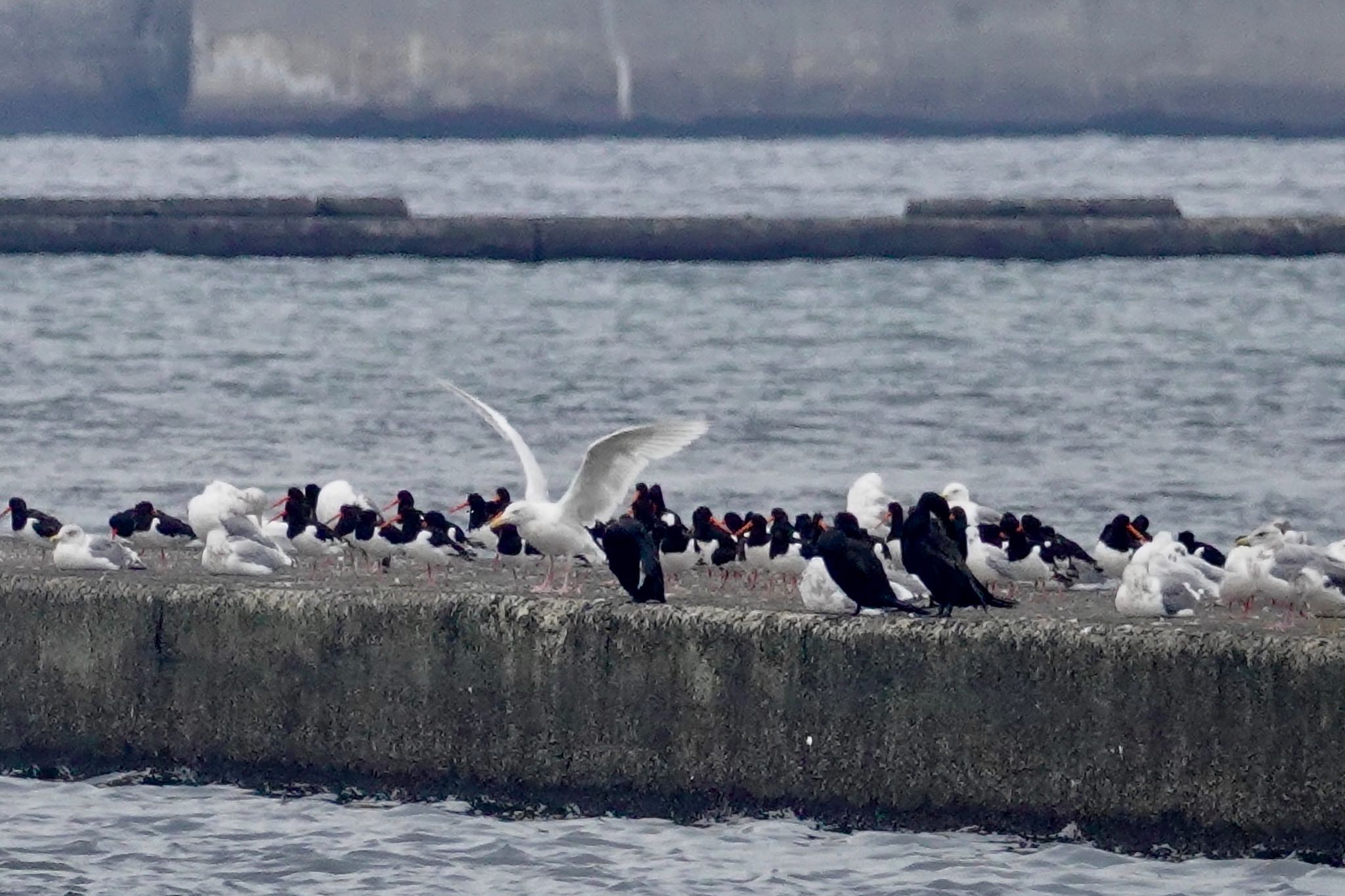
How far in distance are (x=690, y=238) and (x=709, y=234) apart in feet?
1.08

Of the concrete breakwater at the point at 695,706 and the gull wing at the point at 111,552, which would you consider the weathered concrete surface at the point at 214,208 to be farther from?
the concrete breakwater at the point at 695,706

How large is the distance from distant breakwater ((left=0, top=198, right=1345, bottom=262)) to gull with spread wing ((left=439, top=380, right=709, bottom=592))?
3406 cm

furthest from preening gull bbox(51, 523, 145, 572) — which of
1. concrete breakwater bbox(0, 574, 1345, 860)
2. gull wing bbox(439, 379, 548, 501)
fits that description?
gull wing bbox(439, 379, 548, 501)

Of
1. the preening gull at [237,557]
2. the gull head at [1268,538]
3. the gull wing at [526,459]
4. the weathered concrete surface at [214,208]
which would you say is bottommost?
the preening gull at [237,557]

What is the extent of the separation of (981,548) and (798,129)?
248 ft

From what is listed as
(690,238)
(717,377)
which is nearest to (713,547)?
(717,377)

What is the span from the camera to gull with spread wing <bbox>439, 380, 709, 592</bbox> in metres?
13.0

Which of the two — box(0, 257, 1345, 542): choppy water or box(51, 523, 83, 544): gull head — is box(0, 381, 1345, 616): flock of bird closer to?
box(51, 523, 83, 544): gull head

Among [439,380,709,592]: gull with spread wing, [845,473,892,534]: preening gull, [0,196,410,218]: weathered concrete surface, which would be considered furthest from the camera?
[0,196,410,218]: weathered concrete surface

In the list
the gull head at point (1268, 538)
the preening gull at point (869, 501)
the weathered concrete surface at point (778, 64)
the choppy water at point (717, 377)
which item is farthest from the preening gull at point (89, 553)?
the weathered concrete surface at point (778, 64)

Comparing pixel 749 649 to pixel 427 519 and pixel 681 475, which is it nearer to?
pixel 427 519

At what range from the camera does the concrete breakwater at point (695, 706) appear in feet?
35.9

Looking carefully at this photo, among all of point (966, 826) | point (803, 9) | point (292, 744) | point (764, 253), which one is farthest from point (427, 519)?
point (803, 9)

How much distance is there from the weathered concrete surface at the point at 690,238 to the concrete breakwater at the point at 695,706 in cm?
3521
